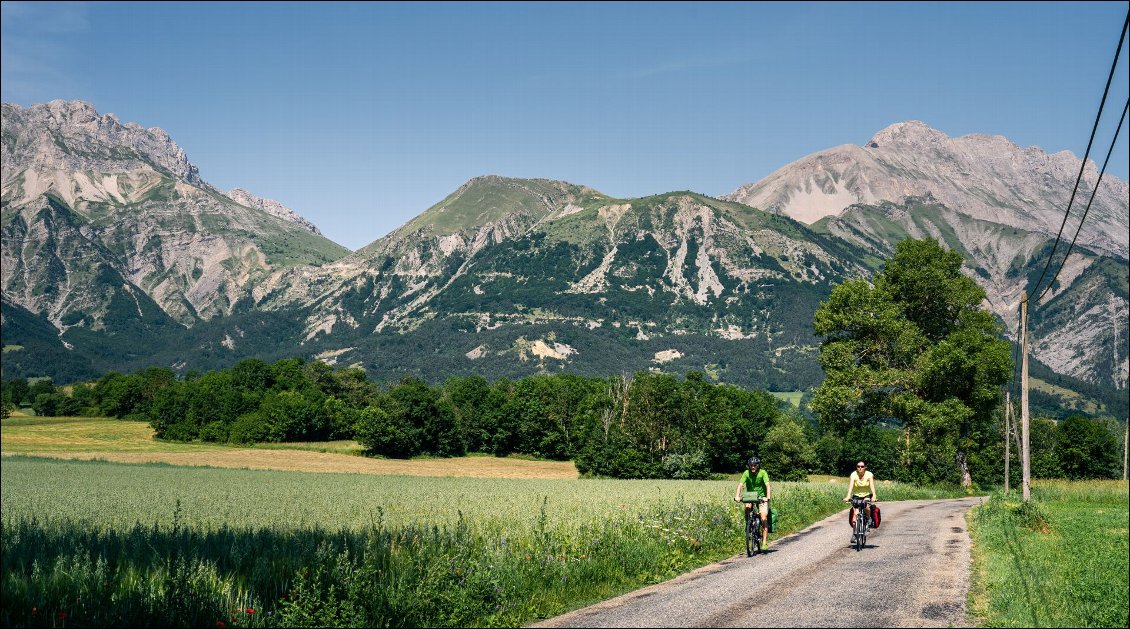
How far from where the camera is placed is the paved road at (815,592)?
1373 centimetres

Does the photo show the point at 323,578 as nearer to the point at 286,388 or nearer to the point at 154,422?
the point at 154,422

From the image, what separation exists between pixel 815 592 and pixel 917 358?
3407 centimetres

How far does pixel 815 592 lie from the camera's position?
16.1 meters

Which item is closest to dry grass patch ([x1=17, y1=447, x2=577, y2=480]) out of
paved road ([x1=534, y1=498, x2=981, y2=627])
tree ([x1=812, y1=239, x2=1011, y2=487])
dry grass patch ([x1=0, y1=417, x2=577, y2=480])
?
dry grass patch ([x1=0, y1=417, x2=577, y2=480])

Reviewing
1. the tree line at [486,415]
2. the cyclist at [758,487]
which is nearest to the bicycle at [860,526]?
the cyclist at [758,487]

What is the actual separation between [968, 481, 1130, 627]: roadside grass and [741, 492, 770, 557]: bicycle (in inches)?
216

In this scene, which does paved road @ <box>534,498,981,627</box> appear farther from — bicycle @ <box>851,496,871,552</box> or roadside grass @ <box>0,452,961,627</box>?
roadside grass @ <box>0,452,961,627</box>

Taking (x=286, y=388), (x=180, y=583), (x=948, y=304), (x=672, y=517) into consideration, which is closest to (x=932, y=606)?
(x=672, y=517)

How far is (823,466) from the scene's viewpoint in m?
122

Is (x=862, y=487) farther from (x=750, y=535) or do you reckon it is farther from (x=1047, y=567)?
(x=1047, y=567)

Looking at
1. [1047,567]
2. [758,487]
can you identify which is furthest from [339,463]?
[1047,567]

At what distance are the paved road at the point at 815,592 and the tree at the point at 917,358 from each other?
2280 cm

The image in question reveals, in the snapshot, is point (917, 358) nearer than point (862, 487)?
No

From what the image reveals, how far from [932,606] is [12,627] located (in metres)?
14.5
